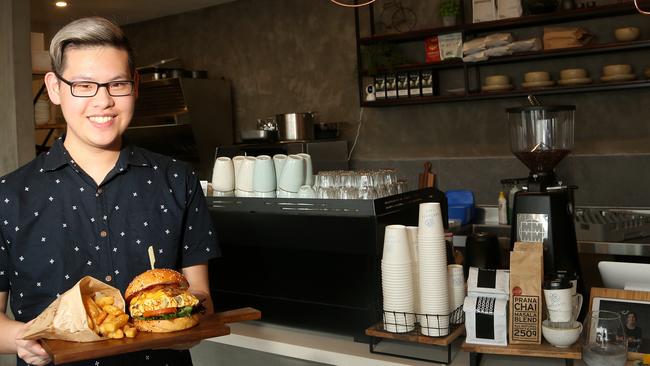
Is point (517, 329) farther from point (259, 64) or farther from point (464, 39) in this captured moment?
point (259, 64)

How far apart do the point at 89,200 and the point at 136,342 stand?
1.36ft

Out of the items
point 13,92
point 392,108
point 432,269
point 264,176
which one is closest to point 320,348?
point 432,269

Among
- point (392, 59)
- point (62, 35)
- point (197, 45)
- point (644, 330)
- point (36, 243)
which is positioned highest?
point (197, 45)

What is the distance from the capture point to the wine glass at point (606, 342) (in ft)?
4.97

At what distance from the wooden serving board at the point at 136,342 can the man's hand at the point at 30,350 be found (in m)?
0.02

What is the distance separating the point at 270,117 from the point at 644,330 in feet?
17.1

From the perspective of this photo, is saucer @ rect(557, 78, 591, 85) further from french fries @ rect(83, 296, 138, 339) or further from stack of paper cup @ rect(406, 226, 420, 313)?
A: french fries @ rect(83, 296, 138, 339)

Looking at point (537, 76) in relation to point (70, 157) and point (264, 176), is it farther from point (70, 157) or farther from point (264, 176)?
point (70, 157)

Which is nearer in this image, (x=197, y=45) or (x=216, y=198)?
(x=216, y=198)

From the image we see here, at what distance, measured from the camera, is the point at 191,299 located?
1.35m

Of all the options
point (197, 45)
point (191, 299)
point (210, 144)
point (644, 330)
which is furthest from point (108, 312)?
point (197, 45)

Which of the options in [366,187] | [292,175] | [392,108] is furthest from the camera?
[392,108]

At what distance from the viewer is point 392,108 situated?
18.7 feet

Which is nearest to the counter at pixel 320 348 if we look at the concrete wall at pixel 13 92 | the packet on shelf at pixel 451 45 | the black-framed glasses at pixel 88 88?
the black-framed glasses at pixel 88 88
